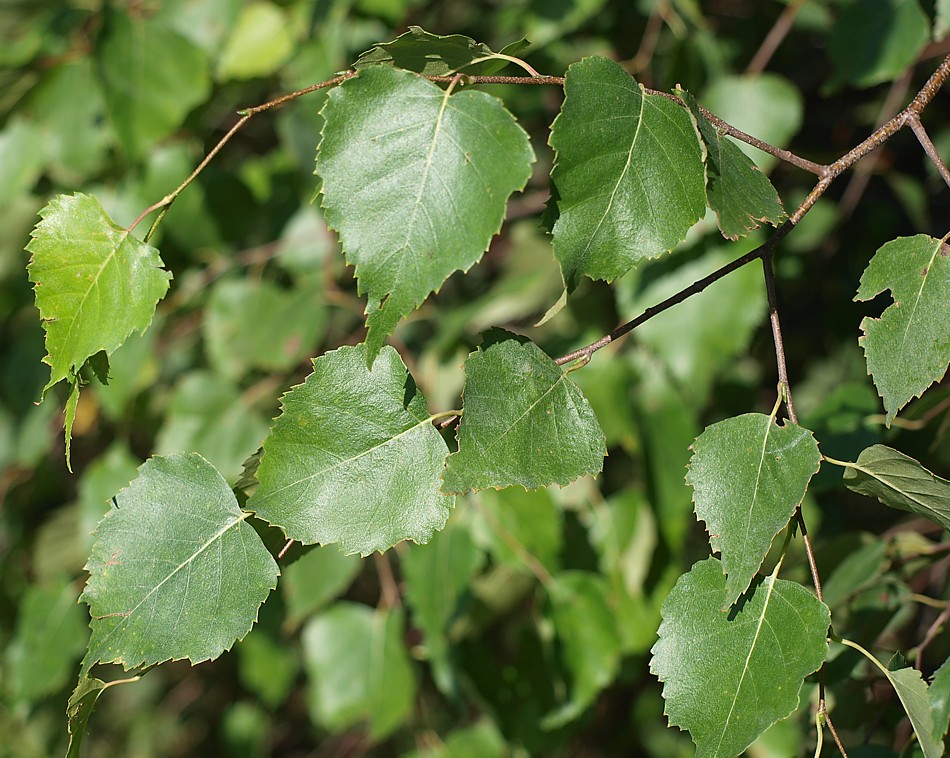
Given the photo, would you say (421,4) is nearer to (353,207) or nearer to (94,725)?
(353,207)

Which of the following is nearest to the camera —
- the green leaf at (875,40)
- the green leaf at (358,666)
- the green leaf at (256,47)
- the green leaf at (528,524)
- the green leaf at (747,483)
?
the green leaf at (747,483)

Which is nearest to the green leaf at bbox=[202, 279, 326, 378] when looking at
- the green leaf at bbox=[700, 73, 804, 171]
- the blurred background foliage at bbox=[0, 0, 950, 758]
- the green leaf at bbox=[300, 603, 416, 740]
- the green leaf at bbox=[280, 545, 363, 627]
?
the blurred background foliage at bbox=[0, 0, 950, 758]

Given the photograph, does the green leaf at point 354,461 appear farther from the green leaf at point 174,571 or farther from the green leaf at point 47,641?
the green leaf at point 47,641

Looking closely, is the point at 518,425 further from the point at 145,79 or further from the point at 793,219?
the point at 145,79

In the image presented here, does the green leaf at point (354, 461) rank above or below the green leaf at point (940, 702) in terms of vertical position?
above

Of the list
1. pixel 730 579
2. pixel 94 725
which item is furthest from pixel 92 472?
pixel 94 725

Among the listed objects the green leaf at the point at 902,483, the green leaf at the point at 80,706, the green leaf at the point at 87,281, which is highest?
the green leaf at the point at 87,281

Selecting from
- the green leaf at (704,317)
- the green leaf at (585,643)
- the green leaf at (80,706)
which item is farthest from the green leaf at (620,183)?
the green leaf at (585,643)

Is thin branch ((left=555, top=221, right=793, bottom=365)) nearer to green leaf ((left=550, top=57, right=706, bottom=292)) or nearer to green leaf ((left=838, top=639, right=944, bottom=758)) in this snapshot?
green leaf ((left=550, top=57, right=706, bottom=292))
